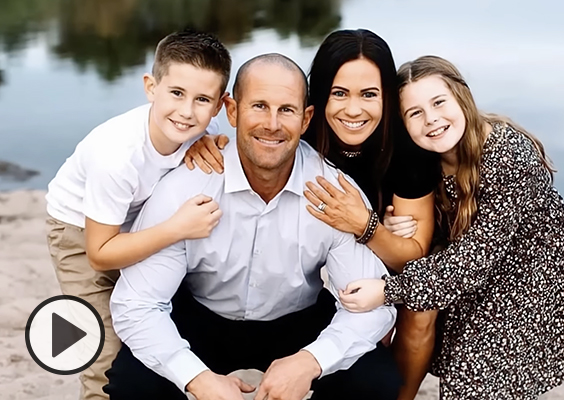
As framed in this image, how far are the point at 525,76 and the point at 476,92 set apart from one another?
887mm

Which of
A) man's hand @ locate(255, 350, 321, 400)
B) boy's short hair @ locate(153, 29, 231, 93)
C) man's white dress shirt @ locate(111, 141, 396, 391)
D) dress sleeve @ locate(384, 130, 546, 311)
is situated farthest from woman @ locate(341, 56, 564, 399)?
boy's short hair @ locate(153, 29, 231, 93)

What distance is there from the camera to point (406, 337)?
8.48 ft

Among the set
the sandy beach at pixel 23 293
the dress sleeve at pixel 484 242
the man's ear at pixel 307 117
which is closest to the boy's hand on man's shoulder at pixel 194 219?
the man's ear at pixel 307 117

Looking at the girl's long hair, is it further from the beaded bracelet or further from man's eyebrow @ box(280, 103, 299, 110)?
man's eyebrow @ box(280, 103, 299, 110)

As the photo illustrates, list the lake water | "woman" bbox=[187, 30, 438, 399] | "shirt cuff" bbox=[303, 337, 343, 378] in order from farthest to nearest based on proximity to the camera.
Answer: the lake water, "woman" bbox=[187, 30, 438, 399], "shirt cuff" bbox=[303, 337, 343, 378]

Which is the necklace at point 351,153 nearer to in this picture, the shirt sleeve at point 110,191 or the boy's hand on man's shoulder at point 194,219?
the boy's hand on man's shoulder at point 194,219

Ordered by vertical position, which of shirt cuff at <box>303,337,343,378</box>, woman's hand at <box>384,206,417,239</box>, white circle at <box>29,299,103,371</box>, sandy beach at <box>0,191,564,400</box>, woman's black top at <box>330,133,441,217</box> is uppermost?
woman's black top at <box>330,133,441,217</box>

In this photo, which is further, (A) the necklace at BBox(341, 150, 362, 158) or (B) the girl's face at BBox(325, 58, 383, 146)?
(A) the necklace at BBox(341, 150, 362, 158)

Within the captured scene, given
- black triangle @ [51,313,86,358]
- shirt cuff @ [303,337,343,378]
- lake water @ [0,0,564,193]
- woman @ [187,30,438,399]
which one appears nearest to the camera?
shirt cuff @ [303,337,343,378]

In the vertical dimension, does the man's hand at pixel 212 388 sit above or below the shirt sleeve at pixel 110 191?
below

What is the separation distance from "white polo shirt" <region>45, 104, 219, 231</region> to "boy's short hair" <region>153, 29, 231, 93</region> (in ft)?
0.64

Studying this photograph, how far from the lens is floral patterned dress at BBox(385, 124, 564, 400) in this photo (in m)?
2.39

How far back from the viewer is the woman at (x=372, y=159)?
242cm

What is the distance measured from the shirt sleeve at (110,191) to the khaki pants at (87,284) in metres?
0.34
